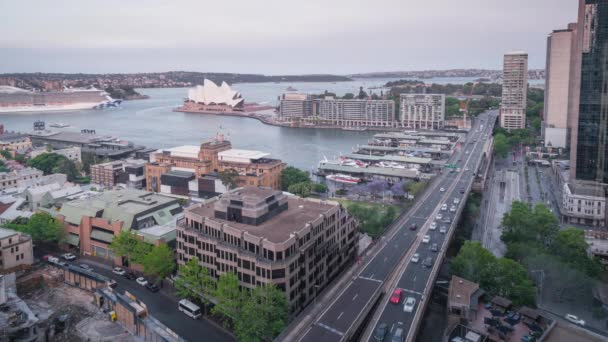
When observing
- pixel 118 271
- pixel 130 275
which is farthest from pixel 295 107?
pixel 130 275

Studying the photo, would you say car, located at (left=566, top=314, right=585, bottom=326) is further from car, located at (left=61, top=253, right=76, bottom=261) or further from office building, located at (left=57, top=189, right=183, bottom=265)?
car, located at (left=61, top=253, right=76, bottom=261)

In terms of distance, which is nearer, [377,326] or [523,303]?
[377,326]

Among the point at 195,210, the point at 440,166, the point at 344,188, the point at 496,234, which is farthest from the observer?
the point at 440,166

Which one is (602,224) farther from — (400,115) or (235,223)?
(400,115)

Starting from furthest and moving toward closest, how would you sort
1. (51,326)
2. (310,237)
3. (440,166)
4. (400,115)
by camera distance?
(400,115)
(440,166)
(310,237)
(51,326)

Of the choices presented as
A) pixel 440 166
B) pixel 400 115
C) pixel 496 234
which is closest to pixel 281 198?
pixel 496 234

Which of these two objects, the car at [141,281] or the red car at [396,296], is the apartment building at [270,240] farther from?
the red car at [396,296]

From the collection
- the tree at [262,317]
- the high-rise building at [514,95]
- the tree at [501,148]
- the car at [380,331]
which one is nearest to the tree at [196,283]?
the tree at [262,317]
